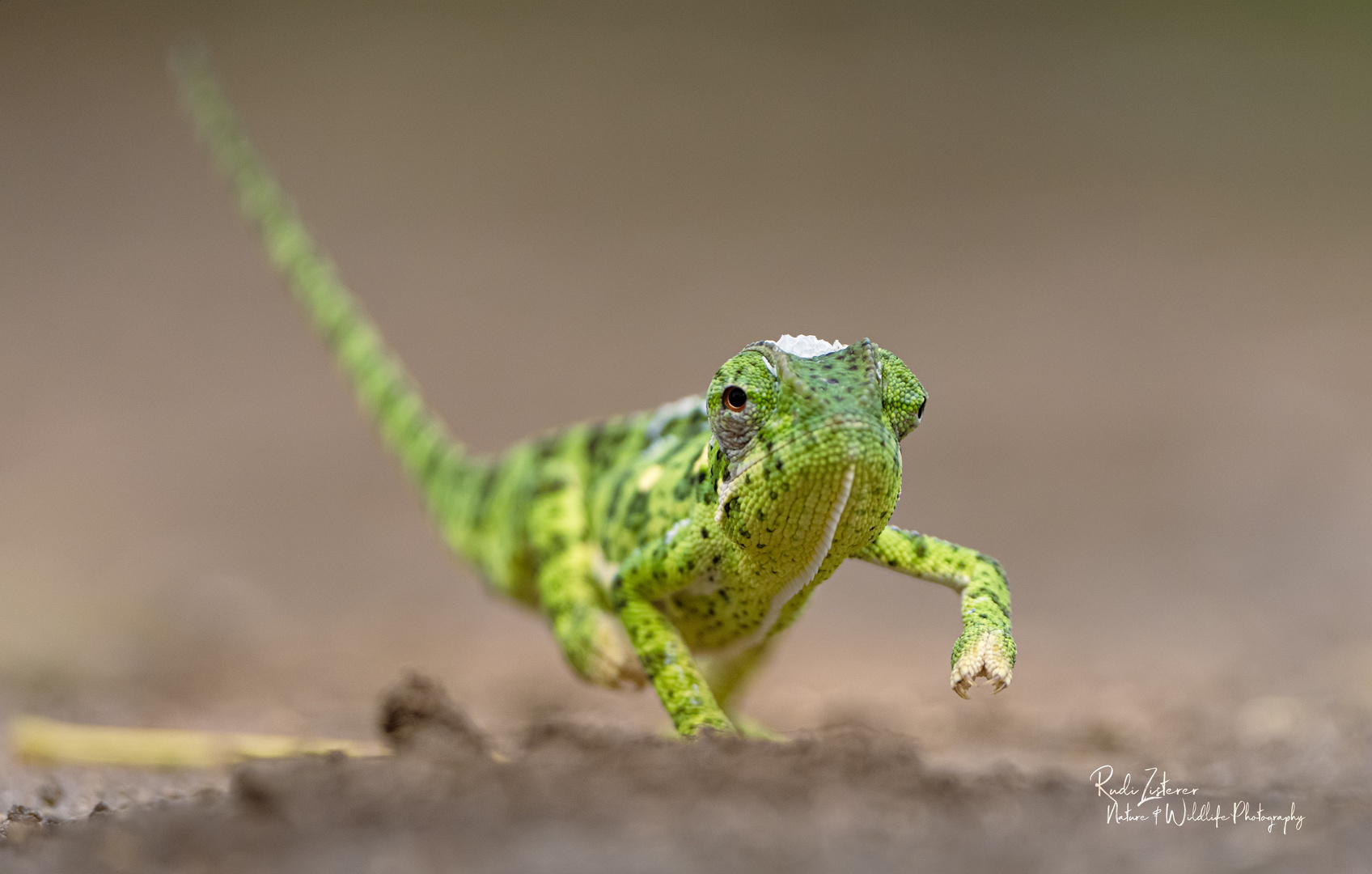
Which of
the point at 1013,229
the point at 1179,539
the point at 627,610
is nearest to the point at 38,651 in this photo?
the point at 627,610

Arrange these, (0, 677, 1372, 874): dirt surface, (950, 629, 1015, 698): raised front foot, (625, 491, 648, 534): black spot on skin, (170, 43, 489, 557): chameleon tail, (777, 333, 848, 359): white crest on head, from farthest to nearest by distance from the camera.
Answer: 1. (170, 43, 489, 557): chameleon tail
2. (625, 491, 648, 534): black spot on skin
3. (777, 333, 848, 359): white crest on head
4. (950, 629, 1015, 698): raised front foot
5. (0, 677, 1372, 874): dirt surface

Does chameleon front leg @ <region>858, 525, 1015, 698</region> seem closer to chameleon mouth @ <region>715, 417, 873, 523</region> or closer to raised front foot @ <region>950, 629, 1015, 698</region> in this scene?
raised front foot @ <region>950, 629, 1015, 698</region>

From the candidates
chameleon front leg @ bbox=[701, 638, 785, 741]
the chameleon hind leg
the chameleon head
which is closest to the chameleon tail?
the chameleon hind leg

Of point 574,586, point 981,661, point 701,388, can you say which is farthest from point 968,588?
point 701,388

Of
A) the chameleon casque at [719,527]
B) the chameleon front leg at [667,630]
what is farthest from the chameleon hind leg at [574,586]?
the chameleon front leg at [667,630]

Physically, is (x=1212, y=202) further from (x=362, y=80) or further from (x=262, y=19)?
(x=262, y=19)

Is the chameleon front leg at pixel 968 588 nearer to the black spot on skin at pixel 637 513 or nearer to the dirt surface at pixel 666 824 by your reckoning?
the dirt surface at pixel 666 824
